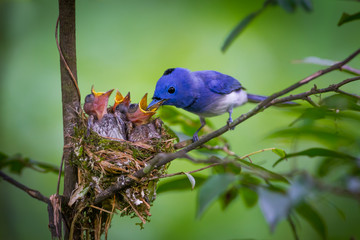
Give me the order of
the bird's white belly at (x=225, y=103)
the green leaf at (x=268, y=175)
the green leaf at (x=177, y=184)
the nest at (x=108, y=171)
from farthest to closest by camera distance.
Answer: the bird's white belly at (x=225, y=103) < the nest at (x=108, y=171) < the green leaf at (x=177, y=184) < the green leaf at (x=268, y=175)

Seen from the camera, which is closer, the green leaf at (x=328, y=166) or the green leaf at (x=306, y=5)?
the green leaf at (x=328, y=166)

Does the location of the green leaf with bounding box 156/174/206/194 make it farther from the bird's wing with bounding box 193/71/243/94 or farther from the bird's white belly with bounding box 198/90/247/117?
the bird's wing with bounding box 193/71/243/94

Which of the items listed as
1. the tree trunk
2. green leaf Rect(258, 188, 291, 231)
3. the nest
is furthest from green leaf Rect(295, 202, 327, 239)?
the tree trunk

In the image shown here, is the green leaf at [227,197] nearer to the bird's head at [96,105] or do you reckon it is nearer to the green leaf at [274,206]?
the green leaf at [274,206]

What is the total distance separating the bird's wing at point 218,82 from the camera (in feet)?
10.9

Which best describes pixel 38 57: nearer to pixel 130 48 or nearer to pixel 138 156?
pixel 130 48

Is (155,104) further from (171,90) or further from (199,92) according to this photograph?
(199,92)

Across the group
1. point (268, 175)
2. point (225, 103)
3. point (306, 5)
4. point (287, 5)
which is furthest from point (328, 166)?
point (225, 103)

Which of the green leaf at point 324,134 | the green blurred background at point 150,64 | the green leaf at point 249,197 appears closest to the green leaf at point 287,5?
the green leaf at point 324,134

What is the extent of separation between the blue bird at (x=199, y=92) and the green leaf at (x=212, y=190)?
197 cm

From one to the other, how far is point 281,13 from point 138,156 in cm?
431

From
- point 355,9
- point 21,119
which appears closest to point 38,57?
point 21,119

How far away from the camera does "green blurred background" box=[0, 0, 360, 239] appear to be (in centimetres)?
432

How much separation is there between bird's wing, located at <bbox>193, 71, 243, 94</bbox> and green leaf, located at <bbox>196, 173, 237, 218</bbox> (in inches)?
97.8
